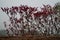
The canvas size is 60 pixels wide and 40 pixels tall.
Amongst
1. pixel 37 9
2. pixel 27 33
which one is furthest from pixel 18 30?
pixel 37 9

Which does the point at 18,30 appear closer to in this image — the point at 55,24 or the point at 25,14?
the point at 25,14

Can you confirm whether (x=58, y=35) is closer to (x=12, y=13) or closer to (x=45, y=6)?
(x=45, y=6)

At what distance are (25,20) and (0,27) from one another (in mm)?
292

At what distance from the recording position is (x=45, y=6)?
10.5 feet

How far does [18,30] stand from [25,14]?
0.20 m

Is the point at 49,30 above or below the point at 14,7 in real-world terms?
below

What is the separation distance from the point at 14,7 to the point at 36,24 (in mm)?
311

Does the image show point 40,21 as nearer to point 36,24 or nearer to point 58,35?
point 36,24

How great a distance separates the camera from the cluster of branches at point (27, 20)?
3209 mm

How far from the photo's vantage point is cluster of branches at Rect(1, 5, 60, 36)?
10.5ft

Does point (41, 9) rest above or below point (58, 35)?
above

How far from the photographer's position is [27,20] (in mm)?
3232

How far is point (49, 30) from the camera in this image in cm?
324

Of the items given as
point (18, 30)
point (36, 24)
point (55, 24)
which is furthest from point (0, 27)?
point (55, 24)
